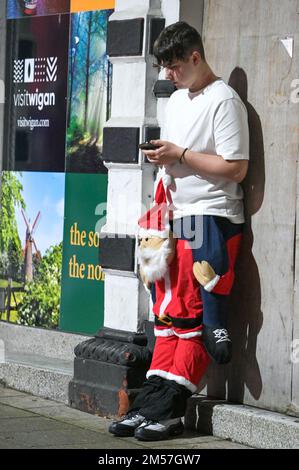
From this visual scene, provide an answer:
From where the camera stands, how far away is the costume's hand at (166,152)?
637 centimetres

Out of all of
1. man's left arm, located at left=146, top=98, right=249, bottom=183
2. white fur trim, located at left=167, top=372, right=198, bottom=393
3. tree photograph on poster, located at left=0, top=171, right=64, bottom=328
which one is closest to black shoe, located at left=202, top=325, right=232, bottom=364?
white fur trim, located at left=167, top=372, right=198, bottom=393

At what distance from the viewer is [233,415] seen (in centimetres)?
630

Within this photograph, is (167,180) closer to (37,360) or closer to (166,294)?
(166,294)

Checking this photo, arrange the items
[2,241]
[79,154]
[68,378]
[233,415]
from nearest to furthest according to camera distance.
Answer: [233,415] < [68,378] < [79,154] < [2,241]

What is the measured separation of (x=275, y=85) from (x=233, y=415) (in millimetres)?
1657

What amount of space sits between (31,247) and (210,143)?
2.29m

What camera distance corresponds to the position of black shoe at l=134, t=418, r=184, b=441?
628 centimetres

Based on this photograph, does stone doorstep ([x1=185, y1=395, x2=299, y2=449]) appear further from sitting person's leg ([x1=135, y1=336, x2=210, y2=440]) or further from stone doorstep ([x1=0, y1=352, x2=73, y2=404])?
stone doorstep ([x1=0, y1=352, x2=73, y2=404])

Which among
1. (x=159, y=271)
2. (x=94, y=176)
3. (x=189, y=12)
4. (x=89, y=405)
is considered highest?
(x=189, y=12)

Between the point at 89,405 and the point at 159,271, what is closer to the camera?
the point at 159,271

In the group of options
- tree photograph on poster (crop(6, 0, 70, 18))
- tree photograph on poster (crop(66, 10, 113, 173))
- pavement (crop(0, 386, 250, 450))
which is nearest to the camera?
pavement (crop(0, 386, 250, 450))

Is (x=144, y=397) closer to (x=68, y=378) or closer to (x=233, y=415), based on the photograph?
(x=233, y=415)

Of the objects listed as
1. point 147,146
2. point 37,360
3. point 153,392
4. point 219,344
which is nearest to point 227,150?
point 147,146

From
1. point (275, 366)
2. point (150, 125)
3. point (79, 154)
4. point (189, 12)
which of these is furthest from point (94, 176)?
point (275, 366)
